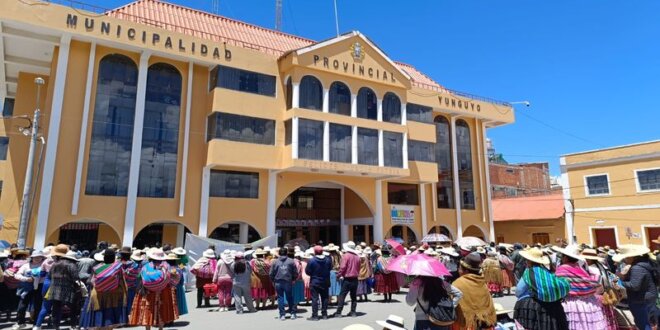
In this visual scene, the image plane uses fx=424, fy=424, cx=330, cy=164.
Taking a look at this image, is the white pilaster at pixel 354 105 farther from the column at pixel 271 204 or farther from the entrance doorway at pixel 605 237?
the entrance doorway at pixel 605 237

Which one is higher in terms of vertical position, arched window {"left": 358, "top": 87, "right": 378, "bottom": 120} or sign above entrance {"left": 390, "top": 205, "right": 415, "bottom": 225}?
arched window {"left": 358, "top": 87, "right": 378, "bottom": 120}

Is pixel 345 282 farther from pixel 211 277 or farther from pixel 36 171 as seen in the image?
pixel 36 171

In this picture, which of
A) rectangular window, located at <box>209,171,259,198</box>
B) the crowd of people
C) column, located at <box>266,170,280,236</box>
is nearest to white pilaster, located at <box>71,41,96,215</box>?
rectangular window, located at <box>209,171,259,198</box>

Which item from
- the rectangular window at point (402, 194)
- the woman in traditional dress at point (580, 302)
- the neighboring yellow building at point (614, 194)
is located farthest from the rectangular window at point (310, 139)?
the neighboring yellow building at point (614, 194)

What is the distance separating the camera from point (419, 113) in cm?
2747

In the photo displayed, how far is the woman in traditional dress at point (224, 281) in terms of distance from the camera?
1152cm

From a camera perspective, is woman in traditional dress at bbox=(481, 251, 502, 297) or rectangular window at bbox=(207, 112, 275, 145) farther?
rectangular window at bbox=(207, 112, 275, 145)

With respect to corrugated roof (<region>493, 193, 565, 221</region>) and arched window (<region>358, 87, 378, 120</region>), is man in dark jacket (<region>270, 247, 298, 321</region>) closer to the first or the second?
arched window (<region>358, 87, 378, 120</region>)

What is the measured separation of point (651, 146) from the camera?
83.5 feet

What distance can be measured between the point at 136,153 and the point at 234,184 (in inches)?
189

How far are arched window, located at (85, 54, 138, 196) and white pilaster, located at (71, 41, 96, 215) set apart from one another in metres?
0.37

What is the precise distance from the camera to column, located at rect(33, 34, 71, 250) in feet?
55.1

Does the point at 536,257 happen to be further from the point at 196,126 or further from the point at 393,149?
the point at 393,149

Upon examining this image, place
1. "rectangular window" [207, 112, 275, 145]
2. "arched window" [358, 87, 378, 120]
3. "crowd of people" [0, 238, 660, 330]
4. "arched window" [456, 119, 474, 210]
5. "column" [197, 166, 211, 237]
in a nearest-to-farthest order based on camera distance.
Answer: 1. "crowd of people" [0, 238, 660, 330]
2. "column" [197, 166, 211, 237]
3. "rectangular window" [207, 112, 275, 145]
4. "arched window" [358, 87, 378, 120]
5. "arched window" [456, 119, 474, 210]
